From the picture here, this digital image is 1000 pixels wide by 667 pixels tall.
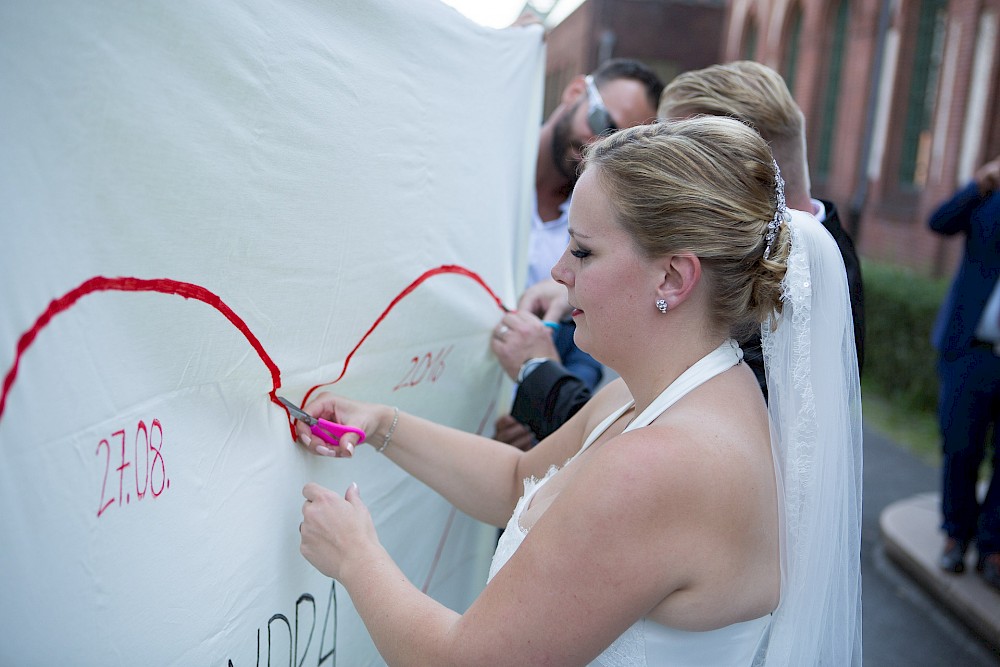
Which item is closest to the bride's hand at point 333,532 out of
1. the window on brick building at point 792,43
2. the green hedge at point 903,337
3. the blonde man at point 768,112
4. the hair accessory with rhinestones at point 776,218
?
the hair accessory with rhinestones at point 776,218

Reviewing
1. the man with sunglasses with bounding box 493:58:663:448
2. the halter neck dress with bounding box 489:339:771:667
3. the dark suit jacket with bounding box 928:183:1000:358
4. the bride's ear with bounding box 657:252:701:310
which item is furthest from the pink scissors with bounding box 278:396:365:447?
the dark suit jacket with bounding box 928:183:1000:358

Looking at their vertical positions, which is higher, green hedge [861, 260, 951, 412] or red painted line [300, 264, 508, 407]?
red painted line [300, 264, 508, 407]

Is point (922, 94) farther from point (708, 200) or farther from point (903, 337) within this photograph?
point (708, 200)

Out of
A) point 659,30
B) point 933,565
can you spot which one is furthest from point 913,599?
point 659,30

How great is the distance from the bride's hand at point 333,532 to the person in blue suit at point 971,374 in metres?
3.67

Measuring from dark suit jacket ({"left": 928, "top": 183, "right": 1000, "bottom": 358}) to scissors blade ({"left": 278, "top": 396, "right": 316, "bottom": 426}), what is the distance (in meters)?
3.80

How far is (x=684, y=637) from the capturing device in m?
1.42

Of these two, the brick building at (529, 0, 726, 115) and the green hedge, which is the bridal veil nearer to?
the green hedge

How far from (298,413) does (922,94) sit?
1289cm

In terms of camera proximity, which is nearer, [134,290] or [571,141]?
[134,290]

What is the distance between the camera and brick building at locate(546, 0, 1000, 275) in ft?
33.5

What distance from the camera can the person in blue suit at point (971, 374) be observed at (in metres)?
4.35

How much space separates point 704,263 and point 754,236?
102mm

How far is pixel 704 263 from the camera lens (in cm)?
146
